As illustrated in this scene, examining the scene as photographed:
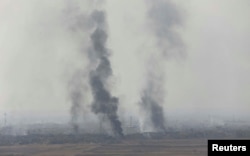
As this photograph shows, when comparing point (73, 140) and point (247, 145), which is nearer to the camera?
point (247, 145)

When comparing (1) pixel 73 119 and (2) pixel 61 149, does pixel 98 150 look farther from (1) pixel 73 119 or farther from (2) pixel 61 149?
(1) pixel 73 119

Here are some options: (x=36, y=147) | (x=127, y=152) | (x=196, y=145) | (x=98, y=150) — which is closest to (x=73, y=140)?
(x=36, y=147)

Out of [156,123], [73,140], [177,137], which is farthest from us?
[156,123]

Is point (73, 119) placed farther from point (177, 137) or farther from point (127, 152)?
point (127, 152)

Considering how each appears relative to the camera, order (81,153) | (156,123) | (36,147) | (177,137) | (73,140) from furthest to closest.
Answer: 1. (156,123)
2. (177,137)
3. (73,140)
4. (36,147)
5. (81,153)

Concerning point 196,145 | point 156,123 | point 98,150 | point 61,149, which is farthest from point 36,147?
point 156,123

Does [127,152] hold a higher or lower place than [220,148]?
lower
